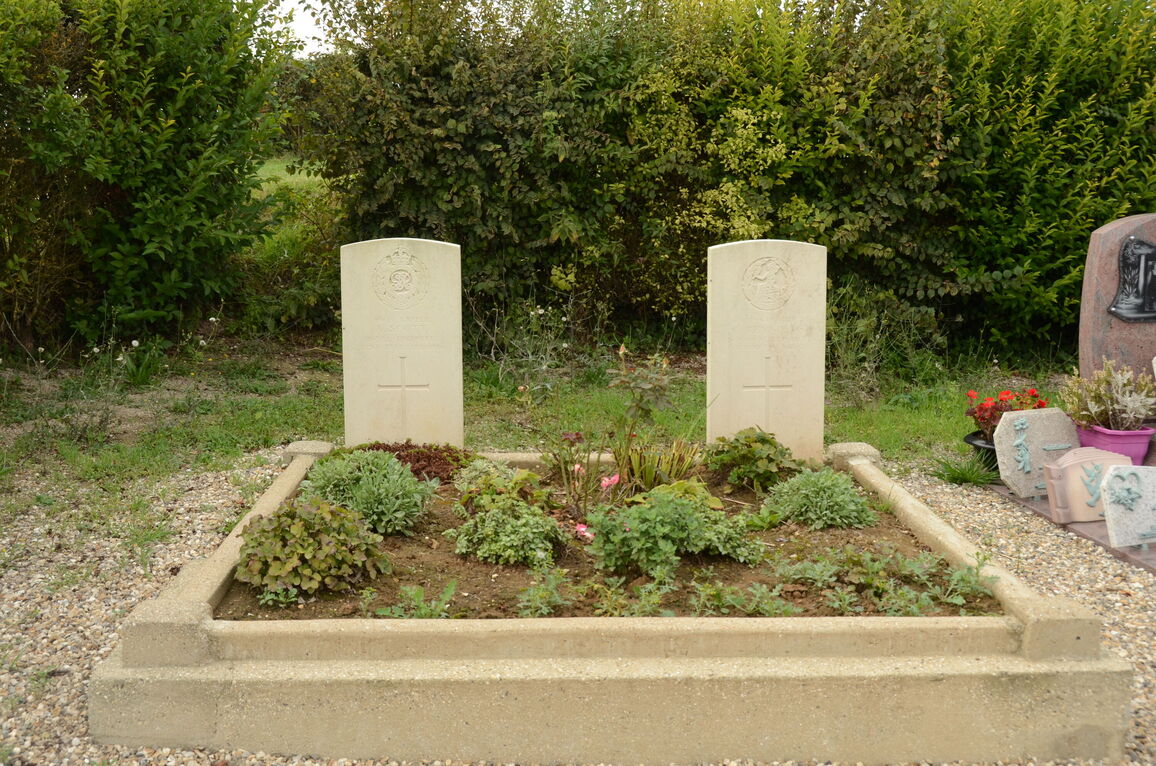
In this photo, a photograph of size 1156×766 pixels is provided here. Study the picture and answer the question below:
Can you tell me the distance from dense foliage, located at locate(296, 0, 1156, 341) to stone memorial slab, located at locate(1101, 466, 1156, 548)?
4168 millimetres

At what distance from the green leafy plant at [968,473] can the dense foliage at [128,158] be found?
549 centimetres

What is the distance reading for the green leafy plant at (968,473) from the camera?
6.24 meters

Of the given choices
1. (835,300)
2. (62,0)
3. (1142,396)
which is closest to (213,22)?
(62,0)

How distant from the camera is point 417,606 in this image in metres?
3.71

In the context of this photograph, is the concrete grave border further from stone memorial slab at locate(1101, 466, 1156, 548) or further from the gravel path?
stone memorial slab at locate(1101, 466, 1156, 548)

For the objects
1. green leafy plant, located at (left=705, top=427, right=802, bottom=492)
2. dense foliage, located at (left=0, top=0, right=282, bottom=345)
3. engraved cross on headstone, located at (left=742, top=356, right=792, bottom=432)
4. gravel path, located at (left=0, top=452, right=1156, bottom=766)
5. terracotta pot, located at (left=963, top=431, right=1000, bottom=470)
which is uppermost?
dense foliage, located at (left=0, top=0, right=282, bottom=345)

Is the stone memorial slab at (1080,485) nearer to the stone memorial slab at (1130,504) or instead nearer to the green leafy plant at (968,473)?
the stone memorial slab at (1130,504)

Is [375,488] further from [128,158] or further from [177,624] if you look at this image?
[128,158]

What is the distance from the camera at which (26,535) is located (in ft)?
17.1

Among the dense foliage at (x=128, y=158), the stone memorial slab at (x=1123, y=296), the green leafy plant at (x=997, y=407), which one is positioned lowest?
the green leafy plant at (x=997, y=407)

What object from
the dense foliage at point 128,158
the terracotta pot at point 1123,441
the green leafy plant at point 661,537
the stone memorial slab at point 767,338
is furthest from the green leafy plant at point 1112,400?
the dense foliage at point 128,158

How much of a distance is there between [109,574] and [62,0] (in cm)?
495

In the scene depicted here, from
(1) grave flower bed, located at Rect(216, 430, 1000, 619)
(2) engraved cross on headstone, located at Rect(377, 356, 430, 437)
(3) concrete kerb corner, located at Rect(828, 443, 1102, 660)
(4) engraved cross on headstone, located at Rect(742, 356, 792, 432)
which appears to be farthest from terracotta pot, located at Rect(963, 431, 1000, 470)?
(2) engraved cross on headstone, located at Rect(377, 356, 430, 437)

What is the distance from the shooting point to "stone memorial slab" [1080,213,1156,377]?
21.5 feet
